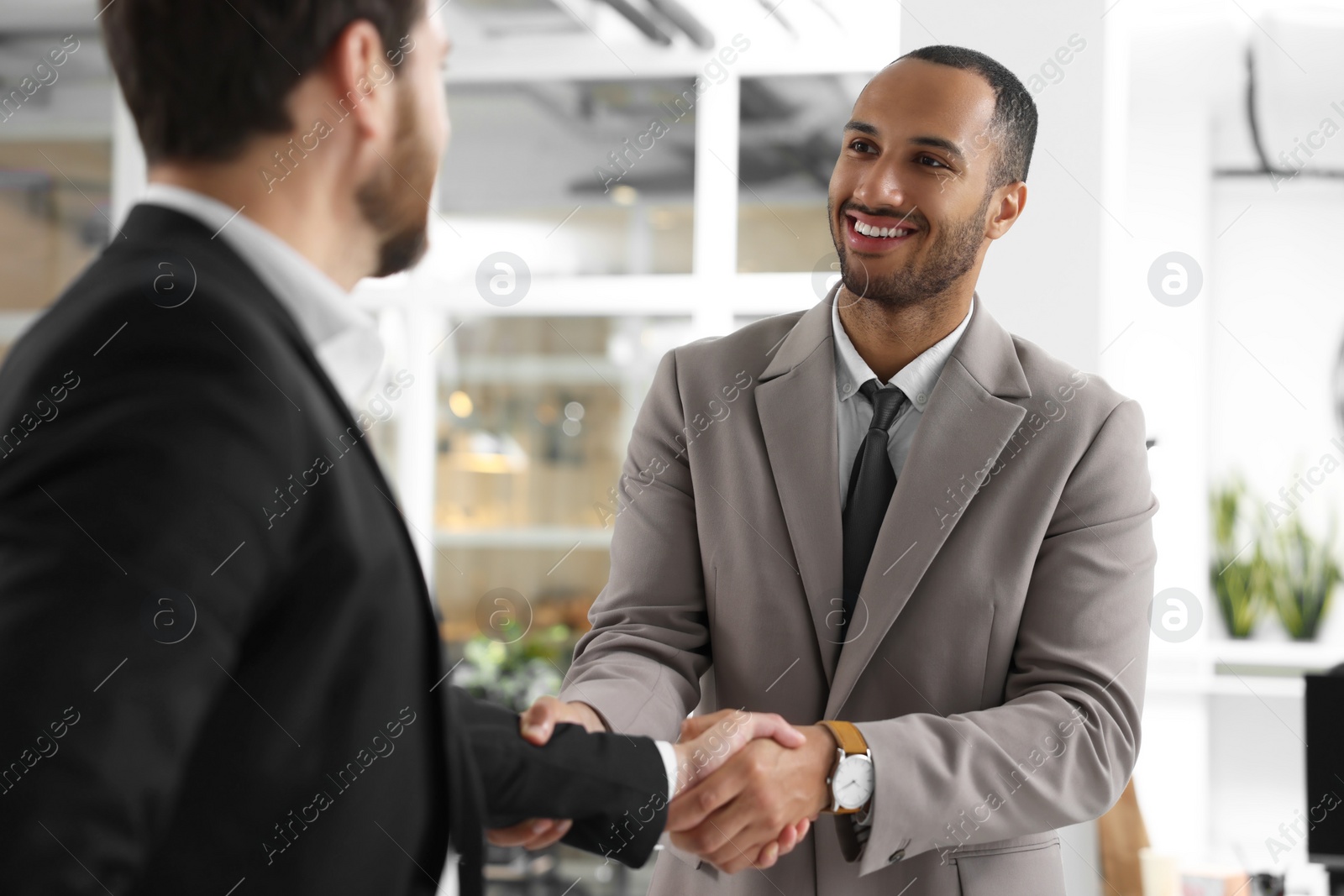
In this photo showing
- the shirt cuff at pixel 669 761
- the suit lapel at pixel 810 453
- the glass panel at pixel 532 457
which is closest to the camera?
the shirt cuff at pixel 669 761

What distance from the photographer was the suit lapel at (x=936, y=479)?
1.47 meters

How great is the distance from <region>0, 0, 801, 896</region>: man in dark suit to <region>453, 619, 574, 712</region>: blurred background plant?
3834 millimetres

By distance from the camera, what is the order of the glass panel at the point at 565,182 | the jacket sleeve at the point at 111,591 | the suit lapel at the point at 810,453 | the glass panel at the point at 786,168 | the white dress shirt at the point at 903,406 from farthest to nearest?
the glass panel at the point at 565,182
the glass panel at the point at 786,168
the white dress shirt at the point at 903,406
the suit lapel at the point at 810,453
the jacket sleeve at the point at 111,591

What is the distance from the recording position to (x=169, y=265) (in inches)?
26.8

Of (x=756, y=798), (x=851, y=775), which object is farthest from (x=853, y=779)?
(x=756, y=798)

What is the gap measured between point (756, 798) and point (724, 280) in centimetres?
343

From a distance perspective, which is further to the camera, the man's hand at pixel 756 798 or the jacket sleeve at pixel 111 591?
the man's hand at pixel 756 798

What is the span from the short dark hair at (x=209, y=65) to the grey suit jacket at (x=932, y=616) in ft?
3.01

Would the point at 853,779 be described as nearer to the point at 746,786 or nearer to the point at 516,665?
the point at 746,786

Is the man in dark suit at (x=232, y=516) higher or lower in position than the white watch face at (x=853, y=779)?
higher

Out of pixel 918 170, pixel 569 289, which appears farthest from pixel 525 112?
pixel 918 170

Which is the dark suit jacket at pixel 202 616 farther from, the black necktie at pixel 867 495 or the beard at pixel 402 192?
A: the black necktie at pixel 867 495

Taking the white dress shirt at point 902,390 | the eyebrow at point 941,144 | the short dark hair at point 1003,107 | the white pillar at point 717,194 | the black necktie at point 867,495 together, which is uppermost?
the white pillar at point 717,194

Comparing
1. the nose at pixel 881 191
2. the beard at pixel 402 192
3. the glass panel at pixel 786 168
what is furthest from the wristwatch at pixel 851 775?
the glass panel at pixel 786 168
